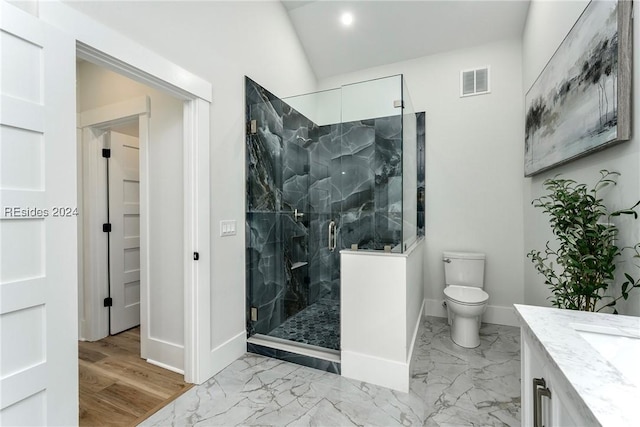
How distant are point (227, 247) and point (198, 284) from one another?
364 millimetres

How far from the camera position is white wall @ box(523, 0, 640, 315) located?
119 cm

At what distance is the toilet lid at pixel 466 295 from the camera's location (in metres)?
2.48

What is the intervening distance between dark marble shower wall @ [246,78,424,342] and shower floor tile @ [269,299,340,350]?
73 mm

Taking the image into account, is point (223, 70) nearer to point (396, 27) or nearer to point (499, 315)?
point (396, 27)

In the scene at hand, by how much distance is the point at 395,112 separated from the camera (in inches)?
88.1

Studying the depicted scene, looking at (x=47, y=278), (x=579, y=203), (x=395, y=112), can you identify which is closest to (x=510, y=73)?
(x=395, y=112)

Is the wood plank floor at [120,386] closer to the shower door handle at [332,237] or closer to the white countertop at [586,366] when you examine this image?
the shower door handle at [332,237]

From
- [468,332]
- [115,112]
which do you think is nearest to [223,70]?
[115,112]

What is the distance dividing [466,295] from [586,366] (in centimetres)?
217

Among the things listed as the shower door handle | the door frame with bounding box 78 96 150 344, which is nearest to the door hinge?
the shower door handle

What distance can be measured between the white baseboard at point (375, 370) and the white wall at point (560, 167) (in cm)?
121

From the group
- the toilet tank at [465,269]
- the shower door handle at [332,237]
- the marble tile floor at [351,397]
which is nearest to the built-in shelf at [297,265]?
the shower door handle at [332,237]

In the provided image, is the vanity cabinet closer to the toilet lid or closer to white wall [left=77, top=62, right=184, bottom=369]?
Result: the toilet lid

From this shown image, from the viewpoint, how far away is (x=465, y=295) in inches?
104
